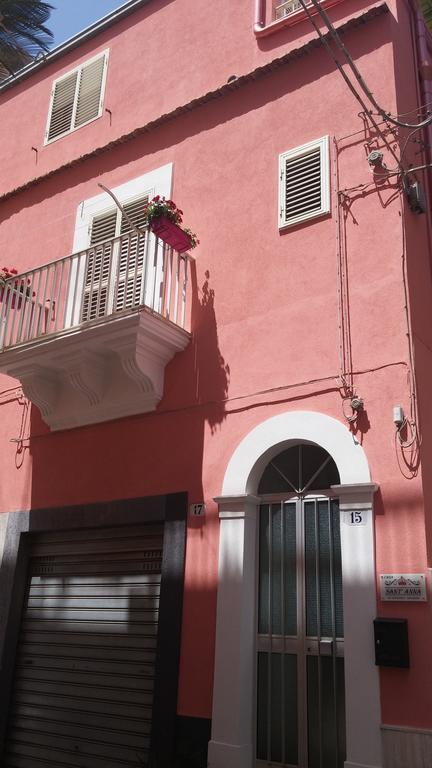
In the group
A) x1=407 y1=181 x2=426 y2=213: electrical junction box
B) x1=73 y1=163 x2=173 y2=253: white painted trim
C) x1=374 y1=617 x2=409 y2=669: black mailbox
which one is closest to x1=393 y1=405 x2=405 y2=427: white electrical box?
x1=374 y1=617 x2=409 y2=669: black mailbox

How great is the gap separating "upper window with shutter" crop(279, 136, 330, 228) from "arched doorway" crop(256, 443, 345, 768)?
8.54 feet

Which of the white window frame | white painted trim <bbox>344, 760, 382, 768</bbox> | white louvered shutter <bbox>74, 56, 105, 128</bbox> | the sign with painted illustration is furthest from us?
white louvered shutter <bbox>74, 56, 105, 128</bbox>

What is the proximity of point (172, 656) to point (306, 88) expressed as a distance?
6.51 meters

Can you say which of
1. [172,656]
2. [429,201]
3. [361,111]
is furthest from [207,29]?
[172,656]

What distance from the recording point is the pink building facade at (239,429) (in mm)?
6105

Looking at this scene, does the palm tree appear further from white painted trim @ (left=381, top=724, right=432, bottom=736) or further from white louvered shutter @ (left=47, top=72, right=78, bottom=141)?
white painted trim @ (left=381, top=724, right=432, bottom=736)

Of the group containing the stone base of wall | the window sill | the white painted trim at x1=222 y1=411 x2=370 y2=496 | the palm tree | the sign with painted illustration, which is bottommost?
the stone base of wall

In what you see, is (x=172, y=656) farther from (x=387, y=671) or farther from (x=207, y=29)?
(x=207, y=29)

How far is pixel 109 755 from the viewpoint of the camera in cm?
707

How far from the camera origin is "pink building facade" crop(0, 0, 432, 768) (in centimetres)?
611

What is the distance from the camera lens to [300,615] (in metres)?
6.39

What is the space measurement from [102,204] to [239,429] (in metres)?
4.41

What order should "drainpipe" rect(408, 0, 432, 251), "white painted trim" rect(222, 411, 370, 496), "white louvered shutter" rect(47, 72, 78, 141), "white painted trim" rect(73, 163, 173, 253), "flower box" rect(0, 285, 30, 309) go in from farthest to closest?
"white louvered shutter" rect(47, 72, 78, 141) → "white painted trim" rect(73, 163, 173, 253) → "flower box" rect(0, 285, 30, 309) → "drainpipe" rect(408, 0, 432, 251) → "white painted trim" rect(222, 411, 370, 496)

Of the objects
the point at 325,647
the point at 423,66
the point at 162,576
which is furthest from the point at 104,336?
the point at 423,66
